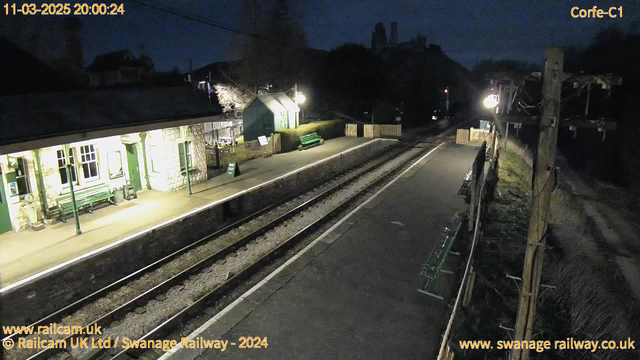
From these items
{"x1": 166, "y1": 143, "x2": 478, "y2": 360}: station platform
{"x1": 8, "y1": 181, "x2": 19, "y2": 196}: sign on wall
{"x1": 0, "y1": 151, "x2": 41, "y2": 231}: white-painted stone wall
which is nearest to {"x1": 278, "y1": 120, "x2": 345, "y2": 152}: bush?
{"x1": 166, "y1": 143, "x2": 478, "y2": 360}: station platform

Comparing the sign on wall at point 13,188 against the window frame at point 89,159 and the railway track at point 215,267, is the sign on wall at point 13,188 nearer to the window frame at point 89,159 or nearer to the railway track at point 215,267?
the window frame at point 89,159

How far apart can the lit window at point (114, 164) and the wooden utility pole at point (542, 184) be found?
13.3m

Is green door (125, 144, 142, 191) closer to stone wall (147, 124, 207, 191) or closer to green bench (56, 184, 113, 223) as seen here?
stone wall (147, 124, 207, 191)

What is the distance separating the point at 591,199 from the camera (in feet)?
77.2

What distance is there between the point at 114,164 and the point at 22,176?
301 centimetres

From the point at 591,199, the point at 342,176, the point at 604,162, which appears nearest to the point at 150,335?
the point at 342,176

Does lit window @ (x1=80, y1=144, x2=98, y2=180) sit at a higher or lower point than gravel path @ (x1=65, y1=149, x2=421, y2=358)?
higher

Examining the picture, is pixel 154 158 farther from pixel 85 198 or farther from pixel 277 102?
pixel 277 102

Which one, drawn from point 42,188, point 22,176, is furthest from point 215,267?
point 22,176

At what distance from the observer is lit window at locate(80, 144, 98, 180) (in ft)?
42.5

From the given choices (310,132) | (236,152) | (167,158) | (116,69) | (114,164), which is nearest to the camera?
(114,164)

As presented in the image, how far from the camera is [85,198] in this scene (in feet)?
41.4

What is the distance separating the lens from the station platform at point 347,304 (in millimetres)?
6676

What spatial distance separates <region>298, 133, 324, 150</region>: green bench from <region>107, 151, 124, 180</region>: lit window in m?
12.6
